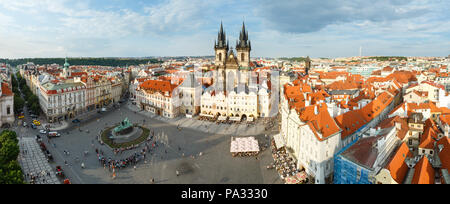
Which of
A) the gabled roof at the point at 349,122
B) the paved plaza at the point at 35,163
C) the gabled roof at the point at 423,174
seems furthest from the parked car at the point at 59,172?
the gabled roof at the point at 423,174

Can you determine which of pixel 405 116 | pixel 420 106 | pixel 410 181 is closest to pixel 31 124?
pixel 410 181

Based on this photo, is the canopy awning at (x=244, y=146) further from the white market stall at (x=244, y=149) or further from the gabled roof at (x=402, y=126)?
the gabled roof at (x=402, y=126)

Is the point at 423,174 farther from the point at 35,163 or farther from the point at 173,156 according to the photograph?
the point at 35,163

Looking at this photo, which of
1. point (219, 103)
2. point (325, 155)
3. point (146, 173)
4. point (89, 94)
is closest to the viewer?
point (325, 155)

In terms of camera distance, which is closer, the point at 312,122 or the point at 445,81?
the point at 312,122

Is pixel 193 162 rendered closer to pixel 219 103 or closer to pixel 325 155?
pixel 325 155

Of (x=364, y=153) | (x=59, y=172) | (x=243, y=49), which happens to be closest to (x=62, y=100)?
(x=59, y=172)

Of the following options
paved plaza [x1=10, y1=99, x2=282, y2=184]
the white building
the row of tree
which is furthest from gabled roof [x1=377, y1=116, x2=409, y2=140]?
the white building
